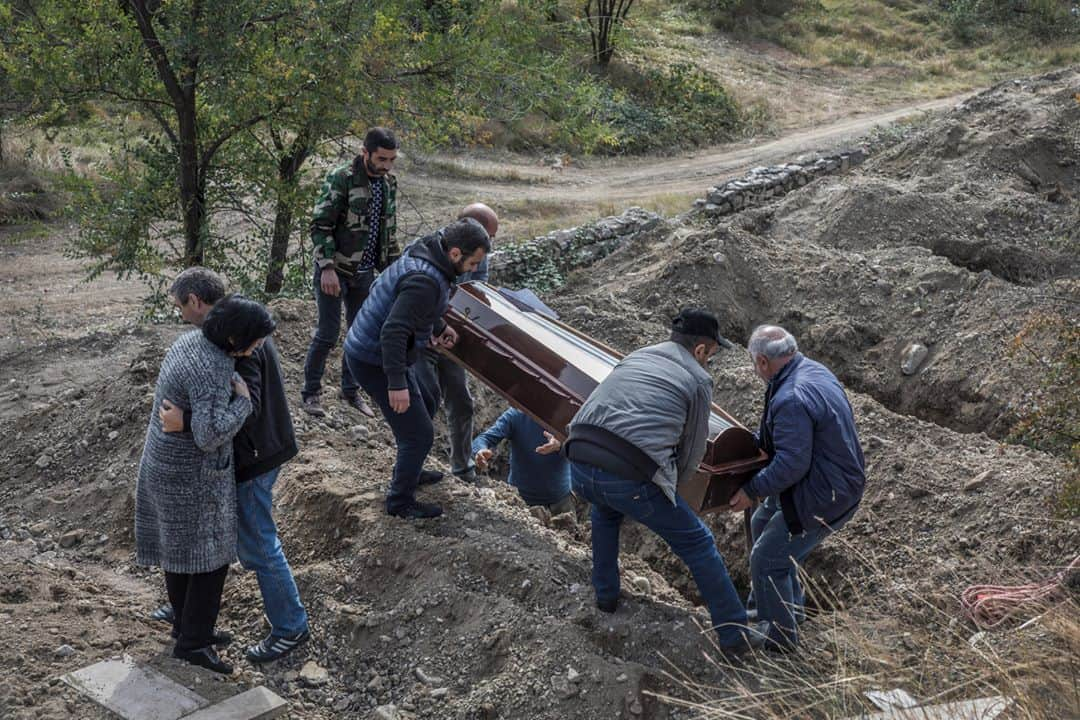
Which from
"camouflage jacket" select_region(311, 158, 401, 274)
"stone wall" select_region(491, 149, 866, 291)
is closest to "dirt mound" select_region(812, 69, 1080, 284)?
"stone wall" select_region(491, 149, 866, 291)

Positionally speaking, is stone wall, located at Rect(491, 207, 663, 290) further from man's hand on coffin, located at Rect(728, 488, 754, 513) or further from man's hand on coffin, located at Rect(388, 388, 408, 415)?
man's hand on coffin, located at Rect(728, 488, 754, 513)

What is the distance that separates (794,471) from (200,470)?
2.58 metres

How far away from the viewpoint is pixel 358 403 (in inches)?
312

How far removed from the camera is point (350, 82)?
31.7ft

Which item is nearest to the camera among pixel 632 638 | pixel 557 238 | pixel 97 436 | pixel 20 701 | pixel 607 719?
pixel 20 701

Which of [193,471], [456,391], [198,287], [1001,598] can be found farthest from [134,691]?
[1001,598]

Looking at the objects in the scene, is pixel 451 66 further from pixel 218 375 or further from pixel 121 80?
pixel 218 375

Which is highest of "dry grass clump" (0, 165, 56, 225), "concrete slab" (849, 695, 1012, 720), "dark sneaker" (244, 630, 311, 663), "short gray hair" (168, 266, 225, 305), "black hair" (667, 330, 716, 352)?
"short gray hair" (168, 266, 225, 305)

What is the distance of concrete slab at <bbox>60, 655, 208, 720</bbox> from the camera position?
4.51 meters

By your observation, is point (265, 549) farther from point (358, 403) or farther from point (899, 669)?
point (358, 403)

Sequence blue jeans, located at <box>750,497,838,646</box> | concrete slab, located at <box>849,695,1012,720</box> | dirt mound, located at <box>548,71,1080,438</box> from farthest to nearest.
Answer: dirt mound, located at <box>548,71,1080,438</box>
blue jeans, located at <box>750,497,838,646</box>
concrete slab, located at <box>849,695,1012,720</box>

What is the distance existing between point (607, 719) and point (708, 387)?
1.51 meters

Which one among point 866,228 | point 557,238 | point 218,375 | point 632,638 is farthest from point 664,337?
point 218,375

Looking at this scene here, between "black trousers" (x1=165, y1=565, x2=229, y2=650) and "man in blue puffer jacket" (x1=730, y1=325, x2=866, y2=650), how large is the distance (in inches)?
95.0
